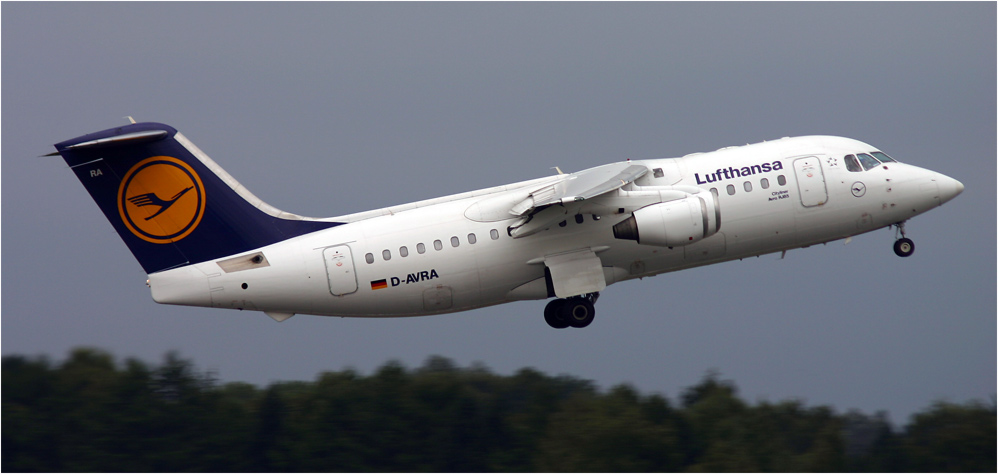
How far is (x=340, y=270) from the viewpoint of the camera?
2069 centimetres

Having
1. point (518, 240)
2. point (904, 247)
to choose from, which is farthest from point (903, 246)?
point (518, 240)

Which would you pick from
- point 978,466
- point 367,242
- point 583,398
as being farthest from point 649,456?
point 367,242

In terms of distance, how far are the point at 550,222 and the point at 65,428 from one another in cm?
1426

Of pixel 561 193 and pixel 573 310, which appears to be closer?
pixel 561 193

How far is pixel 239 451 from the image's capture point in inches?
1102

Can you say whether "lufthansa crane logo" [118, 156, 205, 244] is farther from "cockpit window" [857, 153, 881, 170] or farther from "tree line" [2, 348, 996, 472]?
"cockpit window" [857, 153, 881, 170]

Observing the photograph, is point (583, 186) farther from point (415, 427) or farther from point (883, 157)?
point (415, 427)

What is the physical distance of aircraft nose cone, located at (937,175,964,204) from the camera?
2228 centimetres

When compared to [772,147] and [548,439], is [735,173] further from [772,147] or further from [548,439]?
[548,439]

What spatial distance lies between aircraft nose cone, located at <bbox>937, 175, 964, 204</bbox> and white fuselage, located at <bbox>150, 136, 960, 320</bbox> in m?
0.23

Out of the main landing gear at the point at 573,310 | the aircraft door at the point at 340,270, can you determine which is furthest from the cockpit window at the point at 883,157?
the aircraft door at the point at 340,270

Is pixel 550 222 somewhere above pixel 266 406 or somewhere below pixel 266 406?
above

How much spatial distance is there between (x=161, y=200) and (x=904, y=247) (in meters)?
13.9

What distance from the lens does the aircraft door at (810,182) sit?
21.5 metres
